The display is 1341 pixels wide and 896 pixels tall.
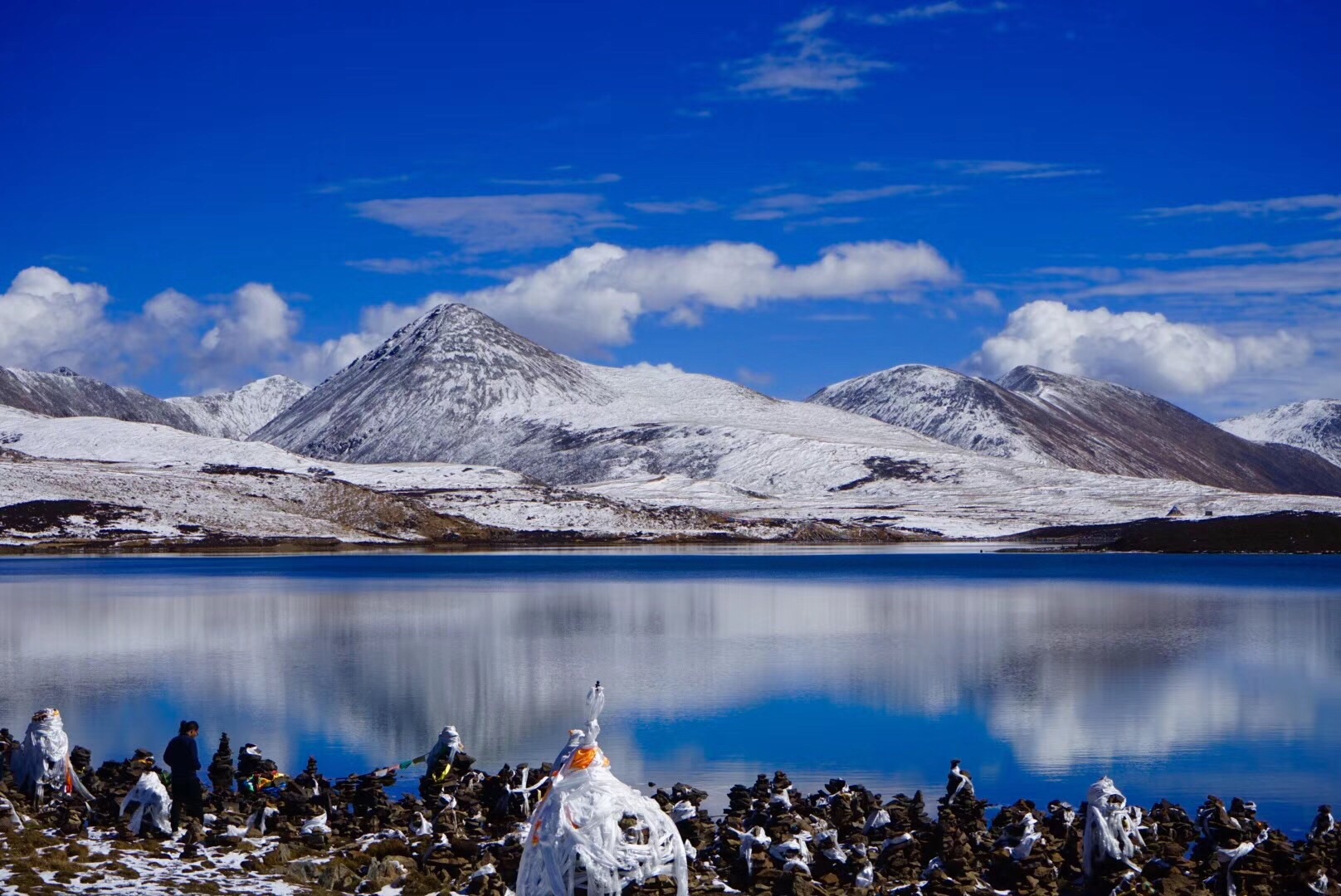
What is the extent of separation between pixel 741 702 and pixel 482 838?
56.8ft

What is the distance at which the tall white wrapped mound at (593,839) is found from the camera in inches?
535

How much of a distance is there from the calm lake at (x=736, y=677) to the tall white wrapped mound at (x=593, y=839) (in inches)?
440

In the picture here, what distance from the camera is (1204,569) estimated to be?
111062mm

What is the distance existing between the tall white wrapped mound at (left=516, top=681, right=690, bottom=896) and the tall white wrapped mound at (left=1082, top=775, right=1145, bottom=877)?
656cm

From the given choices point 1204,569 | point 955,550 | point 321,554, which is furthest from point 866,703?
point 955,550

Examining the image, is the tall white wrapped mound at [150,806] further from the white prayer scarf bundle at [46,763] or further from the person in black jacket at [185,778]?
the white prayer scarf bundle at [46,763]

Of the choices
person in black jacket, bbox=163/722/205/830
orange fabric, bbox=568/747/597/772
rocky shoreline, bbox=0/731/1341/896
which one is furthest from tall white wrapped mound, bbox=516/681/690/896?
person in black jacket, bbox=163/722/205/830

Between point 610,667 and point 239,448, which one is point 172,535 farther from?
point 610,667

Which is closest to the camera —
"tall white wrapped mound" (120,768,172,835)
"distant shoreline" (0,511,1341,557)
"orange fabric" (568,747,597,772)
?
"orange fabric" (568,747,597,772)

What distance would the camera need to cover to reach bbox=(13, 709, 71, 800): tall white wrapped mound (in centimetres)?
2178

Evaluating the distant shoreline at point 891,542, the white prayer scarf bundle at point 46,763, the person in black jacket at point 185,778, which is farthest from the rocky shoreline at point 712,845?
the distant shoreline at point 891,542

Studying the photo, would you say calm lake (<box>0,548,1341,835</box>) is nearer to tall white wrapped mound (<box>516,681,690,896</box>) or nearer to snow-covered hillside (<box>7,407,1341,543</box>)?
tall white wrapped mound (<box>516,681,690,896</box>)

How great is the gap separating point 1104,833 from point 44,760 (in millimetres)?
15863

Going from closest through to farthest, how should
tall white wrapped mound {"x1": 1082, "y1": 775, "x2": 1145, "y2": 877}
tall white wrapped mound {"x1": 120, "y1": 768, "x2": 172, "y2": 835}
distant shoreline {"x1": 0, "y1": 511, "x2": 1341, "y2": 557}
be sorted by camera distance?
tall white wrapped mound {"x1": 1082, "y1": 775, "x2": 1145, "y2": 877}, tall white wrapped mound {"x1": 120, "y1": 768, "x2": 172, "y2": 835}, distant shoreline {"x1": 0, "y1": 511, "x2": 1341, "y2": 557}
